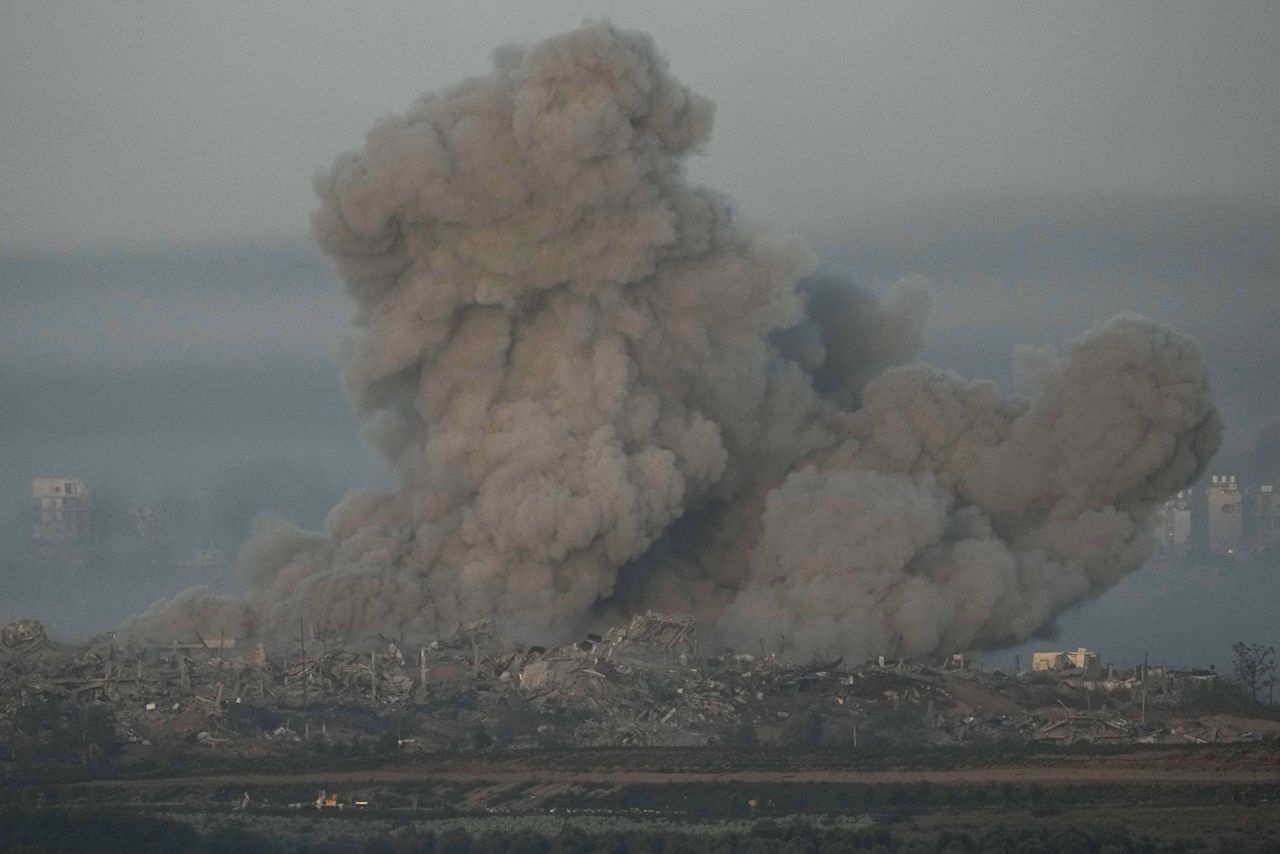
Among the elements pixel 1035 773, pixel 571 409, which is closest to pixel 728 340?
pixel 571 409

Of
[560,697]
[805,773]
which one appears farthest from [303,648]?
[805,773]

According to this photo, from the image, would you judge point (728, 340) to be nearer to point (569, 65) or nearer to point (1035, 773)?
point (569, 65)

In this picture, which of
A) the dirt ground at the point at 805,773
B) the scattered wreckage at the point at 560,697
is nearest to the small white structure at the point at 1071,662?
the scattered wreckage at the point at 560,697

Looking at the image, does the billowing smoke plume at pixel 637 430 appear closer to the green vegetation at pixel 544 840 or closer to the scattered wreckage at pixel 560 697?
the scattered wreckage at pixel 560 697

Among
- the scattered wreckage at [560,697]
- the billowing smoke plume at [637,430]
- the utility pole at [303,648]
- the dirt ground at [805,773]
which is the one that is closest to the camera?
the dirt ground at [805,773]

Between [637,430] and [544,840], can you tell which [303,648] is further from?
[544,840]

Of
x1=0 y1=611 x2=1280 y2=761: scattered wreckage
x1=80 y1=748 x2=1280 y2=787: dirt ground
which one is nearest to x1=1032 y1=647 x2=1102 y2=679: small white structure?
x1=0 y1=611 x2=1280 y2=761: scattered wreckage
